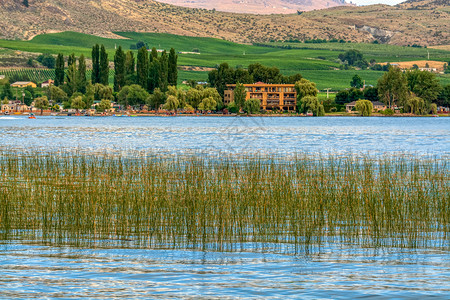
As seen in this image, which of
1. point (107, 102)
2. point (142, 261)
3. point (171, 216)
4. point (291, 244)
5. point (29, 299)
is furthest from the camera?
point (107, 102)

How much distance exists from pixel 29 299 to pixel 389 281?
8.17 m

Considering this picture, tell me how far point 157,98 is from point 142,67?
9250 millimetres

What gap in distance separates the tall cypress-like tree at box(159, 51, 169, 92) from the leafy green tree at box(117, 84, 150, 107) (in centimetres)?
564

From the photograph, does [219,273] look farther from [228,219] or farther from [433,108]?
[433,108]

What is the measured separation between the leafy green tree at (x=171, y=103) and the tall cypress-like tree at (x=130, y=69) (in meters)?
21.5

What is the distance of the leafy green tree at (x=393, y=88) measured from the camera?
18500 centimetres

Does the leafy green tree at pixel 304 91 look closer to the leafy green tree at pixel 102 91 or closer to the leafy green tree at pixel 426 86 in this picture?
the leafy green tree at pixel 426 86

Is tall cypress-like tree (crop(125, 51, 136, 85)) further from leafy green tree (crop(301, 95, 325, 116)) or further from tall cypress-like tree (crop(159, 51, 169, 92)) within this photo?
leafy green tree (crop(301, 95, 325, 116))

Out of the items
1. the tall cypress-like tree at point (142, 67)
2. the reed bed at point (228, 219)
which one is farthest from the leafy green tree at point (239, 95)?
the reed bed at point (228, 219)

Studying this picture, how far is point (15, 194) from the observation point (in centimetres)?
2492

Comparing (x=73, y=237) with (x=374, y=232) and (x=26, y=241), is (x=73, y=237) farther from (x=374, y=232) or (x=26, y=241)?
(x=374, y=232)

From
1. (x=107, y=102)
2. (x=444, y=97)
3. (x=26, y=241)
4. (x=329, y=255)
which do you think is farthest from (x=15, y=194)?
(x=444, y=97)

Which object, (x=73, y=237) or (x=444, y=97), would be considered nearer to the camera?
(x=73, y=237)

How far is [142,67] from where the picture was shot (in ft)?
577
